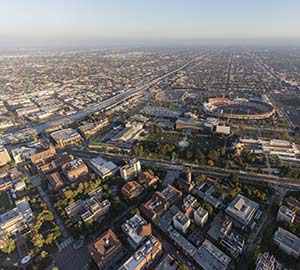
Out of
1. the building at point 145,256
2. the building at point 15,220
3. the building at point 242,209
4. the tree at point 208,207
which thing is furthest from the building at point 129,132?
the building at point 145,256

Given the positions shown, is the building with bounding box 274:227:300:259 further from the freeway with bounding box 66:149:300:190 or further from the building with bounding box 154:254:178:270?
the building with bounding box 154:254:178:270

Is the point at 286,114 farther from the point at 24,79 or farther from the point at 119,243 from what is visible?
the point at 24,79

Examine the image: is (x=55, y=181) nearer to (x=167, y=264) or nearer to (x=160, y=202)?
(x=160, y=202)

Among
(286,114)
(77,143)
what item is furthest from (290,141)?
(77,143)

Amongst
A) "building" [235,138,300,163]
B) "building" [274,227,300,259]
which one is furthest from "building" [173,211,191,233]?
"building" [235,138,300,163]

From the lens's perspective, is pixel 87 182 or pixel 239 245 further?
pixel 87 182

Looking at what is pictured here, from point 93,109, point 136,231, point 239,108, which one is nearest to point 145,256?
point 136,231
